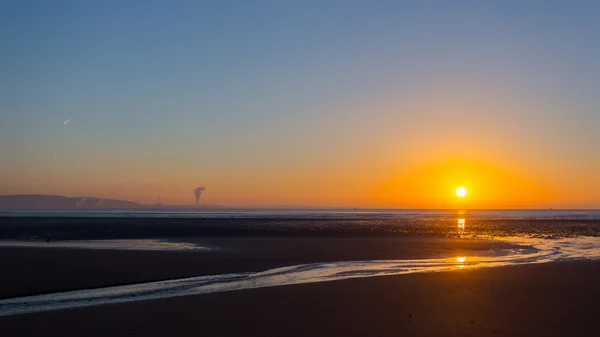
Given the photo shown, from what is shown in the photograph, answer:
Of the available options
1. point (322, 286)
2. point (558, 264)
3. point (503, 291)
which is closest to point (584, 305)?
point (503, 291)

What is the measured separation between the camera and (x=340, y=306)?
18531 millimetres

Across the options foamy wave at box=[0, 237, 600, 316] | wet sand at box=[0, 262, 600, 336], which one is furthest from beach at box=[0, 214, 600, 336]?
foamy wave at box=[0, 237, 600, 316]

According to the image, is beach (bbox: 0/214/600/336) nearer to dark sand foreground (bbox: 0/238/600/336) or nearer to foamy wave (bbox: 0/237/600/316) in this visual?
dark sand foreground (bbox: 0/238/600/336)

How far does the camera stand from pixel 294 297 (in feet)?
66.6

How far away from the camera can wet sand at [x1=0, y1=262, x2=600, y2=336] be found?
1521 cm

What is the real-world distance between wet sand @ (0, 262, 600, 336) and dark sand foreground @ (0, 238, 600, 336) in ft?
0.10

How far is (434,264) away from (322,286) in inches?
435

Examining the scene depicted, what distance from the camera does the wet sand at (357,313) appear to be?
15211mm

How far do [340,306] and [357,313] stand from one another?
1.24 m

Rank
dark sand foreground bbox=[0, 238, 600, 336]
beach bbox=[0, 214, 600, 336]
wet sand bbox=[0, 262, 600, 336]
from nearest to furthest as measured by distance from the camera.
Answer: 1. wet sand bbox=[0, 262, 600, 336]
2. dark sand foreground bbox=[0, 238, 600, 336]
3. beach bbox=[0, 214, 600, 336]

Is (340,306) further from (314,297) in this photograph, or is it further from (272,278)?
(272,278)

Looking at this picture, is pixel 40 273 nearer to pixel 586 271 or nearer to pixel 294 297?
pixel 294 297

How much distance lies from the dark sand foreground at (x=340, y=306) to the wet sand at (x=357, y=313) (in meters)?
0.03

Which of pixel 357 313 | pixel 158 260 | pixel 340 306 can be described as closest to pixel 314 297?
pixel 340 306
